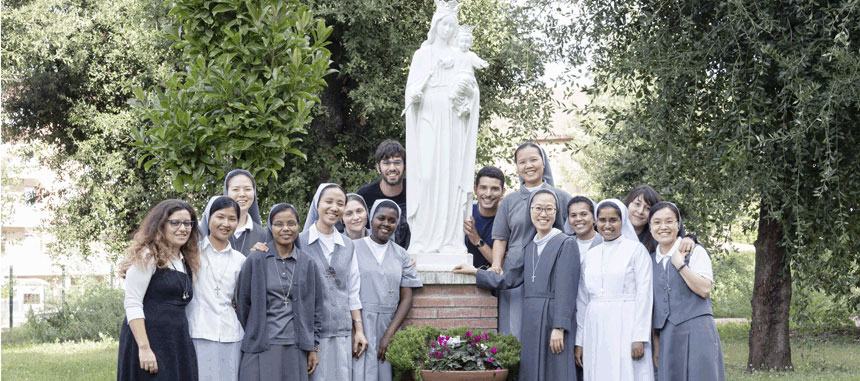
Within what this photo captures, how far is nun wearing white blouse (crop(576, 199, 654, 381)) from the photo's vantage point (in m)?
5.86

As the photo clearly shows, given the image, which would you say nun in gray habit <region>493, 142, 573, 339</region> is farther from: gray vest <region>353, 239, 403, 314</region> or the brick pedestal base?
gray vest <region>353, 239, 403, 314</region>

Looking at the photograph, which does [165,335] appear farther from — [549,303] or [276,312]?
[549,303]

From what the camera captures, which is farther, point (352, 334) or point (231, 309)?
point (352, 334)

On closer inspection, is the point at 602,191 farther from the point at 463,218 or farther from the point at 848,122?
the point at 463,218

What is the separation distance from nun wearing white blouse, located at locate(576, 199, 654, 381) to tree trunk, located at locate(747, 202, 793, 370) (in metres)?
6.08

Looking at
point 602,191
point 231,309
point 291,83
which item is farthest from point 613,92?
point 231,309

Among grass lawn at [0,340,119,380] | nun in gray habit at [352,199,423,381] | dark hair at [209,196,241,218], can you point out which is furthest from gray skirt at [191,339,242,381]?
grass lawn at [0,340,119,380]

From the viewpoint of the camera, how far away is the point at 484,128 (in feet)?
49.8

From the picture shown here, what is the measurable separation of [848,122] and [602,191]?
6.14 metres

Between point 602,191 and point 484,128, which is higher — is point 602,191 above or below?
below

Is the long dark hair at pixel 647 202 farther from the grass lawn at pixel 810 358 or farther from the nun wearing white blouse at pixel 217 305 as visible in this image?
the grass lawn at pixel 810 358

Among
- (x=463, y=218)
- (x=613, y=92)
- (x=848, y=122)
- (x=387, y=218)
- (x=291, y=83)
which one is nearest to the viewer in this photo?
(x=291, y=83)

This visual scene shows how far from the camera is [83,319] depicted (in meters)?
18.2

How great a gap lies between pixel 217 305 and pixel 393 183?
7.29ft
